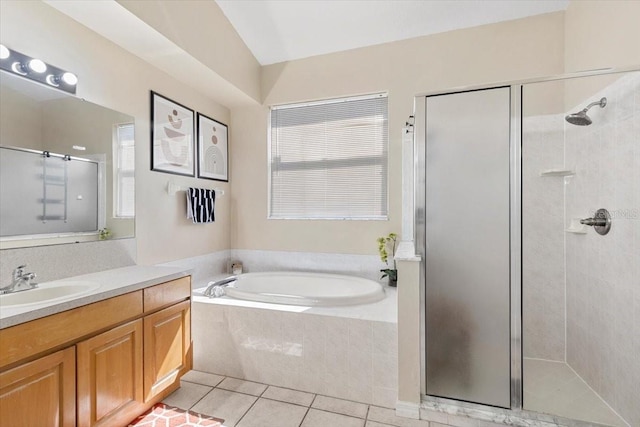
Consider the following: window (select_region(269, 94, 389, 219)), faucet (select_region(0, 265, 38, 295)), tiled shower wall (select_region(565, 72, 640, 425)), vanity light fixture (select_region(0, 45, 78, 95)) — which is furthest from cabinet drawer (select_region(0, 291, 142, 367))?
tiled shower wall (select_region(565, 72, 640, 425))

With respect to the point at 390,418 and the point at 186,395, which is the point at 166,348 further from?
the point at 390,418

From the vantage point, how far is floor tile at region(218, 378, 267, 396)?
6.76 feet

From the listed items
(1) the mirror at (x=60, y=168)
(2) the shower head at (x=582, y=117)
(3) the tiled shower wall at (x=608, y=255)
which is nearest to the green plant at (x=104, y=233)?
(1) the mirror at (x=60, y=168)

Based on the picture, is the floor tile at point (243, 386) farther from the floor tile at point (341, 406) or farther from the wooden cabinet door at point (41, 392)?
the wooden cabinet door at point (41, 392)

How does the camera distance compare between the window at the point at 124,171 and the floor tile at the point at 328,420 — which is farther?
the window at the point at 124,171

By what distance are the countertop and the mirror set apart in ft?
0.97

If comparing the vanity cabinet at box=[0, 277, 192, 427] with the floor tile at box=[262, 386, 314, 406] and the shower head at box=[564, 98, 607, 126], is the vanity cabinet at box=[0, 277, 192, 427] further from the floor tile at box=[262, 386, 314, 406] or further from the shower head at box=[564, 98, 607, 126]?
the shower head at box=[564, 98, 607, 126]

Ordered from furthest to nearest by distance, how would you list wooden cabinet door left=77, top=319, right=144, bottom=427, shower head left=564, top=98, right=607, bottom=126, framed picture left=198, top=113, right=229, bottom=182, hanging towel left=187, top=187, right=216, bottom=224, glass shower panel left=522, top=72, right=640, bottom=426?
1. framed picture left=198, top=113, right=229, bottom=182
2. hanging towel left=187, top=187, right=216, bottom=224
3. shower head left=564, top=98, right=607, bottom=126
4. glass shower panel left=522, top=72, right=640, bottom=426
5. wooden cabinet door left=77, top=319, right=144, bottom=427

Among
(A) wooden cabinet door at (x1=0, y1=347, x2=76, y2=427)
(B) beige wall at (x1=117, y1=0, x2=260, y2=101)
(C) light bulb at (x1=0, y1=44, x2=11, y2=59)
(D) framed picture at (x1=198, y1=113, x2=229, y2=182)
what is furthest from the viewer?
(D) framed picture at (x1=198, y1=113, x2=229, y2=182)

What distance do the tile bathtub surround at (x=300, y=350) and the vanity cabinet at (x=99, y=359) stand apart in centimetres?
25

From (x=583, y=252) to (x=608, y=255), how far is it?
16 cm

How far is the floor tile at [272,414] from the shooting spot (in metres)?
1.75

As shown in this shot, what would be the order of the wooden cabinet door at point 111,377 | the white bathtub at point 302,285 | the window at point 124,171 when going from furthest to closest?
1. the white bathtub at point 302,285
2. the window at point 124,171
3. the wooden cabinet door at point 111,377

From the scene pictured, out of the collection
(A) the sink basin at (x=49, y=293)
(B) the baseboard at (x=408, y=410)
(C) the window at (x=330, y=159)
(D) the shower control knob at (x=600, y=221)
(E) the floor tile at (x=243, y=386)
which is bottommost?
(E) the floor tile at (x=243, y=386)
